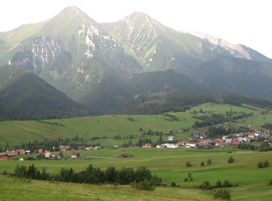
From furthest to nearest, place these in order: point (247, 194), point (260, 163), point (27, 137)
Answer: point (27, 137), point (260, 163), point (247, 194)

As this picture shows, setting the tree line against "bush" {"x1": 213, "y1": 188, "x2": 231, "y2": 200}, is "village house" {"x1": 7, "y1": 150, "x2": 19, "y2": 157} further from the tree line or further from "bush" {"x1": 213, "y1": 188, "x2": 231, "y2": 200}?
"bush" {"x1": 213, "y1": 188, "x2": 231, "y2": 200}

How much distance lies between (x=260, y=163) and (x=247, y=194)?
2861 cm

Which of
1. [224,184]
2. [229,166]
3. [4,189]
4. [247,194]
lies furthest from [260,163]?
[4,189]

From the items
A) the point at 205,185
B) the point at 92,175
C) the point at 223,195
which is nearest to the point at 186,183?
the point at 205,185

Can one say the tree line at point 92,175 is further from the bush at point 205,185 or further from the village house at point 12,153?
the village house at point 12,153

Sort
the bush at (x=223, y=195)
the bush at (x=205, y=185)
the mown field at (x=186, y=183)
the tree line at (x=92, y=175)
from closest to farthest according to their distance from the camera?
the mown field at (x=186, y=183) → the bush at (x=223, y=195) → the bush at (x=205, y=185) → the tree line at (x=92, y=175)

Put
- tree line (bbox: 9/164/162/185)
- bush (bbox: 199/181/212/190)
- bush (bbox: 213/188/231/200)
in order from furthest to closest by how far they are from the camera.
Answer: tree line (bbox: 9/164/162/185)
bush (bbox: 199/181/212/190)
bush (bbox: 213/188/231/200)

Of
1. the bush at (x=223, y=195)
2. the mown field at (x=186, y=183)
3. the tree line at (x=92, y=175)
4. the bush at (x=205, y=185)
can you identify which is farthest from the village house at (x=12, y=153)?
the bush at (x=223, y=195)

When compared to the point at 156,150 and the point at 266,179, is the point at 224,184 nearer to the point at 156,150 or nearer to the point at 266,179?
the point at 266,179

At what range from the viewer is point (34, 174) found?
73188 millimetres

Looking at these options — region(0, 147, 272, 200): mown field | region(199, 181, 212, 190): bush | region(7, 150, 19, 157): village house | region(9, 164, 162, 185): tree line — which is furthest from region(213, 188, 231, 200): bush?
region(7, 150, 19, 157): village house

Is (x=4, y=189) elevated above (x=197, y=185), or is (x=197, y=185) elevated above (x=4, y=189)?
(x=4, y=189)

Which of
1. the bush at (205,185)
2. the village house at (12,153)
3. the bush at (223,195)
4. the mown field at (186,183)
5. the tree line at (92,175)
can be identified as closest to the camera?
the mown field at (186,183)

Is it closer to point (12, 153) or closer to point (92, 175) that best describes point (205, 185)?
point (92, 175)
